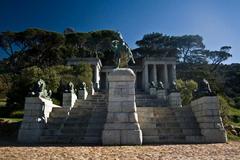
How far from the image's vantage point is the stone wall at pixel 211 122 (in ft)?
38.9

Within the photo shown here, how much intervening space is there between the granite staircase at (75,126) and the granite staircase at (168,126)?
2215 millimetres

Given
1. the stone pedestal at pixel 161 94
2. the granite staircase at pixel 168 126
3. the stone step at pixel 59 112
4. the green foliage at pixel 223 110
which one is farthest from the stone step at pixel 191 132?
the stone pedestal at pixel 161 94

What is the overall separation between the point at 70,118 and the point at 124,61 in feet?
14.0

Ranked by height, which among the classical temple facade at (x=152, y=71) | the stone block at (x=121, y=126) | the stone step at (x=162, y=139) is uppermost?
the classical temple facade at (x=152, y=71)

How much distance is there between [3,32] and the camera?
51.9 meters

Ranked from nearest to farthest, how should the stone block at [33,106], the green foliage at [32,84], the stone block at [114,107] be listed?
1. the stone block at [114,107]
2. the stone block at [33,106]
3. the green foliage at [32,84]

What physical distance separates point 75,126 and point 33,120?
207 centimetres

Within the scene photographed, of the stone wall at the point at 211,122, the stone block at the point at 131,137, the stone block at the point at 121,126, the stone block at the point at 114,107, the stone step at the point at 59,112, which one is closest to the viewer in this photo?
the stone block at the point at 131,137

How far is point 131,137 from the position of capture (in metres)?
11.2

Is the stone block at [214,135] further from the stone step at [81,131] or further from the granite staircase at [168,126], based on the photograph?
the stone step at [81,131]

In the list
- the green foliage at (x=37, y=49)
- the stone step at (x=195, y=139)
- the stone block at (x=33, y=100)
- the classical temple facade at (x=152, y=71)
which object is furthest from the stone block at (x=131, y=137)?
the green foliage at (x=37, y=49)

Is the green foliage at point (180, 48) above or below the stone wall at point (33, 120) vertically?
above

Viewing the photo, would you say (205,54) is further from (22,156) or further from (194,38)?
(22,156)

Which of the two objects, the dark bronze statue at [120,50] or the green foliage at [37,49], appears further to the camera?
the green foliage at [37,49]
